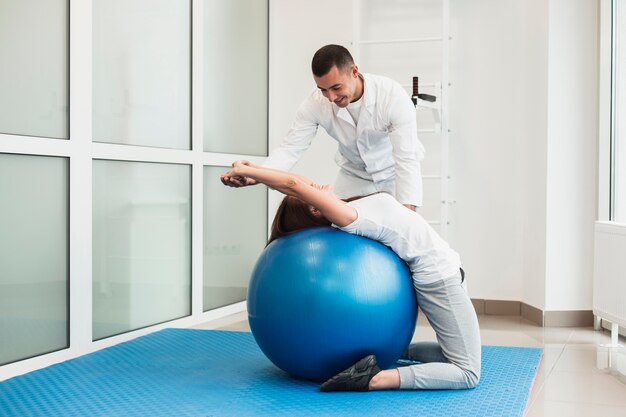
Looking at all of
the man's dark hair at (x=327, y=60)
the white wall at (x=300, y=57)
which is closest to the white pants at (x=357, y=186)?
the man's dark hair at (x=327, y=60)

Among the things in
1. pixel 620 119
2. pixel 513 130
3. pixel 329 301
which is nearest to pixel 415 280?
pixel 329 301

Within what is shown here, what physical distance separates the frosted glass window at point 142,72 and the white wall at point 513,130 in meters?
1.20

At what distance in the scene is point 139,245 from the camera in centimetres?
415

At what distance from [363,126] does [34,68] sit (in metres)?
1.51

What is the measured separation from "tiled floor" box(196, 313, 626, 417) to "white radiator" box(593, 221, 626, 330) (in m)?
0.22

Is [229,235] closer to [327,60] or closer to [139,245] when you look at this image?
[139,245]

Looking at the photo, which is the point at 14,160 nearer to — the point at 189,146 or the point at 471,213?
the point at 189,146

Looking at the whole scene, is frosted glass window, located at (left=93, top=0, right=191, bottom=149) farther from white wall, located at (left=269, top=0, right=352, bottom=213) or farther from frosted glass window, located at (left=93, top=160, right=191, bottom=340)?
white wall, located at (left=269, top=0, right=352, bottom=213)

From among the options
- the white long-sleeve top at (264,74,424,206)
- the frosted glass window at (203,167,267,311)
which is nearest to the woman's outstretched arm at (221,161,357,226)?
the white long-sleeve top at (264,74,424,206)

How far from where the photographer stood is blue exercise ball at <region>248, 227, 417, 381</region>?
280cm

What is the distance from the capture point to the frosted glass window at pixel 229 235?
4879 millimetres

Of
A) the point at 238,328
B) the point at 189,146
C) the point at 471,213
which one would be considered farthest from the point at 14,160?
the point at 471,213

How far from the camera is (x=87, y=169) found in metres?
3.62

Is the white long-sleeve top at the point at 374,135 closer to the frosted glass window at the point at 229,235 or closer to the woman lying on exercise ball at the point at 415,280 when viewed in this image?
the woman lying on exercise ball at the point at 415,280
